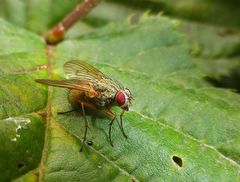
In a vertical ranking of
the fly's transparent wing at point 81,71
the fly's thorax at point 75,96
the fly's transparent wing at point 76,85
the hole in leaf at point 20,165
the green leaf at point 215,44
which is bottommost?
the hole in leaf at point 20,165

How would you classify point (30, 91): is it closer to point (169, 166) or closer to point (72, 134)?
point (72, 134)

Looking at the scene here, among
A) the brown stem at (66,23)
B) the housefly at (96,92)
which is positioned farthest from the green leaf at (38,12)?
the housefly at (96,92)

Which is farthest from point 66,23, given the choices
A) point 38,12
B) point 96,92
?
point 96,92

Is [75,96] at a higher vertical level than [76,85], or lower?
lower

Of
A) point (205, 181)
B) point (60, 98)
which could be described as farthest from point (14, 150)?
point (205, 181)

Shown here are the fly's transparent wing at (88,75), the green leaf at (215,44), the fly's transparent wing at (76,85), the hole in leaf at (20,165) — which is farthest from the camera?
the green leaf at (215,44)

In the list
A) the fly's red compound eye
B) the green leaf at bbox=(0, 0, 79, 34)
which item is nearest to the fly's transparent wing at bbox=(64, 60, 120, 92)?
the fly's red compound eye

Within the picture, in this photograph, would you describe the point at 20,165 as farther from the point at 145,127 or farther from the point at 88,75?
the point at 88,75

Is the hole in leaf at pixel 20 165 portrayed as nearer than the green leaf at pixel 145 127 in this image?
Yes

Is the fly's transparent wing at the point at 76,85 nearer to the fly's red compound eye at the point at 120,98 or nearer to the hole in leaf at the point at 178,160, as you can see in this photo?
the fly's red compound eye at the point at 120,98
